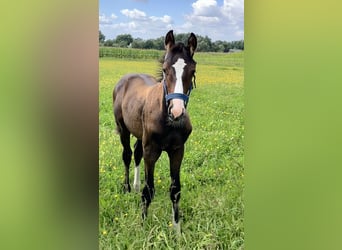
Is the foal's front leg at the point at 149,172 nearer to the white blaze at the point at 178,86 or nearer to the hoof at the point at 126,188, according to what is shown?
the hoof at the point at 126,188

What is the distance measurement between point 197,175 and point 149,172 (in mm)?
251

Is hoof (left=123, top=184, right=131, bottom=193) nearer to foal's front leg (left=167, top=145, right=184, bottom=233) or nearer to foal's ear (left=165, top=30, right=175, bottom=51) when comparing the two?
foal's front leg (left=167, top=145, right=184, bottom=233)

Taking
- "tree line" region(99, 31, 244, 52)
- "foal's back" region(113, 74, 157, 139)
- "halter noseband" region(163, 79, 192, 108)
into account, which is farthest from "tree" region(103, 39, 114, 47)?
"halter noseband" region(163, 79, 192, 108)

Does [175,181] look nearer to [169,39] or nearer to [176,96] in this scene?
[176,96]

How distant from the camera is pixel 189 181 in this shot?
2227 mm

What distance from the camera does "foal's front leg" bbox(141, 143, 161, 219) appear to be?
7.13 ft

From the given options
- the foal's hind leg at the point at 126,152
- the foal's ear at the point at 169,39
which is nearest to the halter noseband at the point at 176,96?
the foal's ear at the point at 169,39

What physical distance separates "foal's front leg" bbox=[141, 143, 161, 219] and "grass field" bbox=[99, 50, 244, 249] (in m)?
0.03

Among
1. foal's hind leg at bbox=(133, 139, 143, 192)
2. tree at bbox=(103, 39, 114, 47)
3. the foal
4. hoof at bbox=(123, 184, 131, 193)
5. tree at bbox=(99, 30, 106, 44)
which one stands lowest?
hoof at bbox=(123, 184, 131, 193)

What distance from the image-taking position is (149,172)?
2.20 metres
